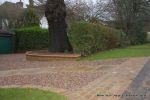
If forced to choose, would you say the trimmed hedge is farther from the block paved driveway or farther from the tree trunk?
the block paved driveway

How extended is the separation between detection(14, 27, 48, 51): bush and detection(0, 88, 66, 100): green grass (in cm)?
2139

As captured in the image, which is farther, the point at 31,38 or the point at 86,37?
the point at 31,38

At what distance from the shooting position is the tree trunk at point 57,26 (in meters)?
20.1

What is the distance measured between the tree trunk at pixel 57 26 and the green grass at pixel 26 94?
11461 millimetres

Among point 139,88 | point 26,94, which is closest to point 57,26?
point 139,88

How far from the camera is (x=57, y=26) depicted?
810 inches

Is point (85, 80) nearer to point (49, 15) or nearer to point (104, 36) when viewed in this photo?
point (49, 15)

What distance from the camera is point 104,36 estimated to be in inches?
958

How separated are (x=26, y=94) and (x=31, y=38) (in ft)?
73.5

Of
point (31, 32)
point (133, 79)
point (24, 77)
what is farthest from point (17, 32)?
point (133, 79)

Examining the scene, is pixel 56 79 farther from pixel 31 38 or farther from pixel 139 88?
pixel 31 38

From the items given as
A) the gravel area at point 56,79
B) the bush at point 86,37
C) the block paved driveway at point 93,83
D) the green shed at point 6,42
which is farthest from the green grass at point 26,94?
the green shed at point 6,42

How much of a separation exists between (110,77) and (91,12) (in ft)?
105

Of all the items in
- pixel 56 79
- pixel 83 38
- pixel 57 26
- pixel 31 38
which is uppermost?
pixel 57 26
